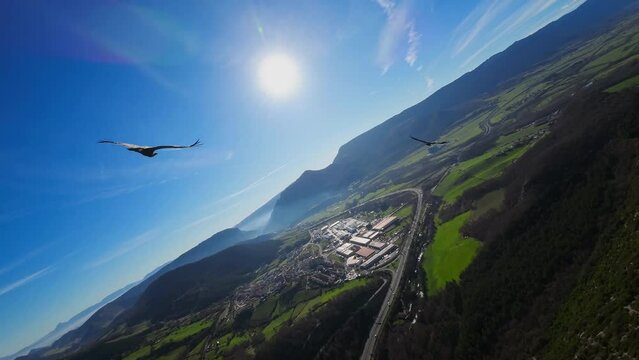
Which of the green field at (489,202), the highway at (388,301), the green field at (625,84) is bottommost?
the highway at (388,301)

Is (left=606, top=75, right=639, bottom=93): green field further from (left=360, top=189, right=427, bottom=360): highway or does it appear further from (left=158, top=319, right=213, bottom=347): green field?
(left=158, top=319, right=213, bottom=347): green field

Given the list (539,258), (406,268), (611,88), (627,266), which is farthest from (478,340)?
(611,88)

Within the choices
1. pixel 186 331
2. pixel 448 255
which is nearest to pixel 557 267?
pixel 448 255

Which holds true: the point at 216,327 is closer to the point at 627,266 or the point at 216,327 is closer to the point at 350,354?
the point at 350,354

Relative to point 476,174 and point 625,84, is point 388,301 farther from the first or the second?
point 625,84

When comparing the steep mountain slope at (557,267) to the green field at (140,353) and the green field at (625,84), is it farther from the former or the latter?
the green field at (140,353)

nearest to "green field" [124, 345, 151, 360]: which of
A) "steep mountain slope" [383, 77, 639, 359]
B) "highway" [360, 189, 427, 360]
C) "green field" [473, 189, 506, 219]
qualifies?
"highway" [360, 189, 427, 360]

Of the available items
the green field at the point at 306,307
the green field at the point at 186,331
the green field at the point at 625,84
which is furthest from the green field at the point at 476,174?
the green field at the point at 186,331

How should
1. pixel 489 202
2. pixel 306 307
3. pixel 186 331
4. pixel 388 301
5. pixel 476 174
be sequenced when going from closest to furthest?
1. pixel 388 301
2. pixel 489 202
3. pixel 306 307
4. pixel 476 174
5. pixel 186 331
